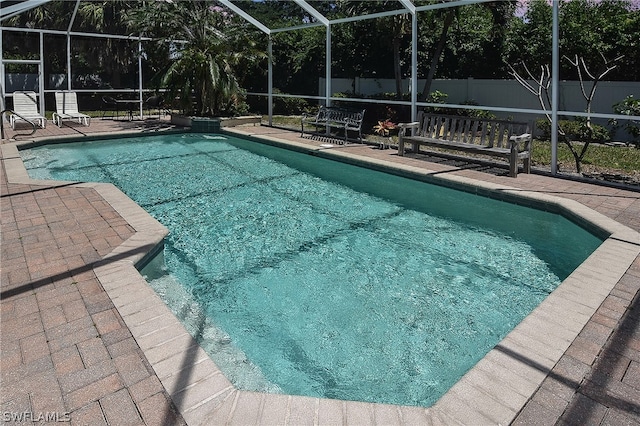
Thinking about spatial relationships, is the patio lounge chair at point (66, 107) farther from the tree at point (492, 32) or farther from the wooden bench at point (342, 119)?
the tree at point (492, 32)

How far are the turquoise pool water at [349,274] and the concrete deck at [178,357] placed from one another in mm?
447

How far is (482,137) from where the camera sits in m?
7.71

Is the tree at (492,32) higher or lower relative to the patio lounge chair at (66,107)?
higher

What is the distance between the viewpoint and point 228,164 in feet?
30.5

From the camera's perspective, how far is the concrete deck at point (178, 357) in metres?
2.04

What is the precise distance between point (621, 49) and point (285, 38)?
1190cm

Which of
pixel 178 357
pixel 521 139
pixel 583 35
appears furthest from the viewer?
pixel 583 35

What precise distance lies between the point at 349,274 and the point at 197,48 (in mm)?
11941

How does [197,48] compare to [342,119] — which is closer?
[342,119]

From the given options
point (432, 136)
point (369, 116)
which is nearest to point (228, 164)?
point (432, 136)

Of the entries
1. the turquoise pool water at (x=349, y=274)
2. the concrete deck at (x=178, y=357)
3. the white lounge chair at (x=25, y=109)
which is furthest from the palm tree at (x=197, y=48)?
the concrete deck at (x=178, y=357)

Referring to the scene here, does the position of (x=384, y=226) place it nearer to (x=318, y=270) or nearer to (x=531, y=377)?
(x=318, y=270)

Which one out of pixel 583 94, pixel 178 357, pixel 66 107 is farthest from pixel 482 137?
pixel 66 107

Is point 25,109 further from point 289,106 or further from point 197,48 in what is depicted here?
point 289,106
